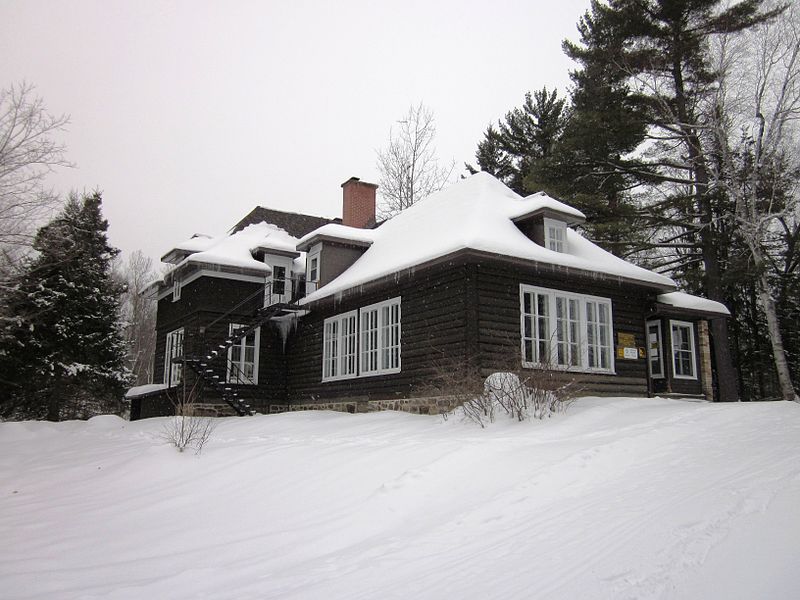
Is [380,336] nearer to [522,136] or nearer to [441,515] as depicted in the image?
[441,515]

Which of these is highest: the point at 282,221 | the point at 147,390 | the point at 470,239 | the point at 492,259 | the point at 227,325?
the point at 282,221

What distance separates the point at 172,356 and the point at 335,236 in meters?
7.52

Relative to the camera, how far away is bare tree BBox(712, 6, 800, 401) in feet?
57.3

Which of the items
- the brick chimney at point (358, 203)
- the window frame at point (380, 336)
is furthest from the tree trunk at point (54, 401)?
the window frame at point (380, 336)

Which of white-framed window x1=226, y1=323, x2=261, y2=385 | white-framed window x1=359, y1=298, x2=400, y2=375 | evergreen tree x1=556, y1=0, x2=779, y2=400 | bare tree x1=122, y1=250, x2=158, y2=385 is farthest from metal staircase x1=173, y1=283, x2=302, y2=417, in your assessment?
bare tree x1=122, y1=250, x2=158, y2=385

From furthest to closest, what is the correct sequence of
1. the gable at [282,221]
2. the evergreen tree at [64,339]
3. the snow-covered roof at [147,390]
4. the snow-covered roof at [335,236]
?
the gable at [282,221]
the evergreen tree at [64,339]
the snow-covered roof at [147,390]
the snow-covered roof at [335,236]

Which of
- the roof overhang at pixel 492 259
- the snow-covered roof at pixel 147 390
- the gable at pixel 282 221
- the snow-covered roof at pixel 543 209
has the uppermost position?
the gable at pixel 282 221

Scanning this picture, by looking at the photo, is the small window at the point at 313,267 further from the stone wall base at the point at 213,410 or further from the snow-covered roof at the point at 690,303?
the snow-covered roof at the point at 690,303

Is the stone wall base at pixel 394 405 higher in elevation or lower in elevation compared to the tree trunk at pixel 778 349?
lower

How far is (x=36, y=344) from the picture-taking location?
74.4 feet

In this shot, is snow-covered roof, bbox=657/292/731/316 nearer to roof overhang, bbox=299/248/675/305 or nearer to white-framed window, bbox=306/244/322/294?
roof overhang, bbox=299/248/675/305

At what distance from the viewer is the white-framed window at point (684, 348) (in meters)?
19.0

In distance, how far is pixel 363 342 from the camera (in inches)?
663

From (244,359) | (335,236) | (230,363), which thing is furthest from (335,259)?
(230,363)
